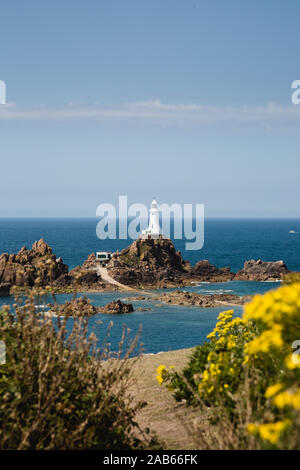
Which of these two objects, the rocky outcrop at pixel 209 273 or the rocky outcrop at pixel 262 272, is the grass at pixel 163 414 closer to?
the rocky outcrop at pixel 209 273

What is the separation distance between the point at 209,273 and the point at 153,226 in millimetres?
14934

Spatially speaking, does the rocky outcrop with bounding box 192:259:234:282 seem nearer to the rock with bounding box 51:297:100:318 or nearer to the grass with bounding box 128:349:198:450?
the grass with bounding box 128:349:198:450

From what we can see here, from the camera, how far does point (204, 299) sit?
5753cm

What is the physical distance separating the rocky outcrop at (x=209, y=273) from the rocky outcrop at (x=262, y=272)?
1.78 metres

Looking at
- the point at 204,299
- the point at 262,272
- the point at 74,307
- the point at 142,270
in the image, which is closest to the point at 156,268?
the point at 142,270

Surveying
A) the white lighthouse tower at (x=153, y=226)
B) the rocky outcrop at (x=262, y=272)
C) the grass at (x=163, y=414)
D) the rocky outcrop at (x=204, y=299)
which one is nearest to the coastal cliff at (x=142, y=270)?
the rocky outcrop at (x=262, y=272)

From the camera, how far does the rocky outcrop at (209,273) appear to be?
76562 mm

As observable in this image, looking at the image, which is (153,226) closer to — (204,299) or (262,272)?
(262,272)

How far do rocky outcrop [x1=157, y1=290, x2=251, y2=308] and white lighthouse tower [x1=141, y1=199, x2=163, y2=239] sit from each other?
26237mm

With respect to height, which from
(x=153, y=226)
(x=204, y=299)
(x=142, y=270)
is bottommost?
(x=204, y=299)

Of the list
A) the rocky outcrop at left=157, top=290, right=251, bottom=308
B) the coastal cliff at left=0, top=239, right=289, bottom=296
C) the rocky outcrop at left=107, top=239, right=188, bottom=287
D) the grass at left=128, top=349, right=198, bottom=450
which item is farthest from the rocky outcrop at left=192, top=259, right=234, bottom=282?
the grass at left=128, top=349, right=198, bottom=450
